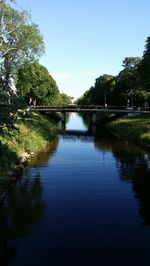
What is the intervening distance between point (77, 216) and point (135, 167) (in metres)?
18.2

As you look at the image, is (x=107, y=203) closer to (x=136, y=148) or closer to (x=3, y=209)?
(x=3, y=209)

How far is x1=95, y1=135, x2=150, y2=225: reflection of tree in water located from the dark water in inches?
2.4

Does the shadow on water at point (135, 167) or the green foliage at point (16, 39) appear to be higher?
the green foliage at point (16, 39)

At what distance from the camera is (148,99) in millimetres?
135750

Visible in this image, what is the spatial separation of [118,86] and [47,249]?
12295cm

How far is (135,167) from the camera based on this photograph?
140ft

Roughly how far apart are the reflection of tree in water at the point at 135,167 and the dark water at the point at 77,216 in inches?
2.4

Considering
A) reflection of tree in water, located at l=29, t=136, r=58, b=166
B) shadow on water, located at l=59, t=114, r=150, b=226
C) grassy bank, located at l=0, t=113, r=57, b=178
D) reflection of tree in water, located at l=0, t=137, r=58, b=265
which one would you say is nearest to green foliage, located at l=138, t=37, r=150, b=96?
shadow on water, located at l=59, t=114, r=150, b=226

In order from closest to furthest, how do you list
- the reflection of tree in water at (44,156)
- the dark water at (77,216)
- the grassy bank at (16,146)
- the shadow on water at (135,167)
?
1. the dark water at (77,216)
2. the grassy bank at (16,146)
3. the shadow on water at (135,167)
4. the reflection of tree in water at (44,156)

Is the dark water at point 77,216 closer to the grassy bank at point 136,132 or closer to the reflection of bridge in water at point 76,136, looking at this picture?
the grassy bank at point 136,132

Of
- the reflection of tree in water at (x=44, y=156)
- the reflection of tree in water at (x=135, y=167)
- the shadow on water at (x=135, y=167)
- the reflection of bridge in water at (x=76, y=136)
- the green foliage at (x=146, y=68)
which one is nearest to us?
the shadow on water at (x=135, y=167)

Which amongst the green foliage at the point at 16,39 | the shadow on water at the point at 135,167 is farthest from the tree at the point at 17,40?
the shadow on water at the point at 135,167

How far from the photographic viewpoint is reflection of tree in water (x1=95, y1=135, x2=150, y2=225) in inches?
1148

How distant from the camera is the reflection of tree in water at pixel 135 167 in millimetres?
29156
